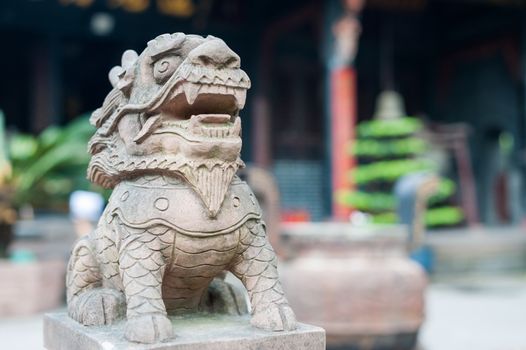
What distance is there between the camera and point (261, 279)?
1.91 m

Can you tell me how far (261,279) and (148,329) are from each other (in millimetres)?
379

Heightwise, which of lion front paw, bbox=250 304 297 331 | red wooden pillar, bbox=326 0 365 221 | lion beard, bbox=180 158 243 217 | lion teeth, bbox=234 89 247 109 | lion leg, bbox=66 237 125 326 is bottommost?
lion front paw, bbox=250 304 297 331

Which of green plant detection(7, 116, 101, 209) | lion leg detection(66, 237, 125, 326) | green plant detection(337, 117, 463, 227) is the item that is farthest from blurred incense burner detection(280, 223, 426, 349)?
green plant detection(337, 117, 463, 227)

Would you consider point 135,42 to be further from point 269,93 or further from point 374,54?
point 374,54

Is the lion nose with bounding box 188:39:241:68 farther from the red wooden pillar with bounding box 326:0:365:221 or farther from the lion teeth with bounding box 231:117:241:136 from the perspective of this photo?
the red wooden pillar with bounding box 326:0:365:221

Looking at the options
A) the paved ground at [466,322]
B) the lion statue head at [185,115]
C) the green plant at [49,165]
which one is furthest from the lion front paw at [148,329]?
the green plant at [49,165]

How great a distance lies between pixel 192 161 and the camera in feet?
5.96

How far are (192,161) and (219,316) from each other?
0.52 meters

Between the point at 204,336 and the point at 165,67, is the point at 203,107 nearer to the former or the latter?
the point at 165,67

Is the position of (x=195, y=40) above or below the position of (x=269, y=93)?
below

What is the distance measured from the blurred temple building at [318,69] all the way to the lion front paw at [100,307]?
7386 mm

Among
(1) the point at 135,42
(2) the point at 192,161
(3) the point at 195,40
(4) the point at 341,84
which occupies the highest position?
(1) the point at 135,42

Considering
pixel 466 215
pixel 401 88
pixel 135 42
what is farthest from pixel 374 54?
pixel 135 42

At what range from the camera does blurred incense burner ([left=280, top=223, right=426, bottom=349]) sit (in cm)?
374
